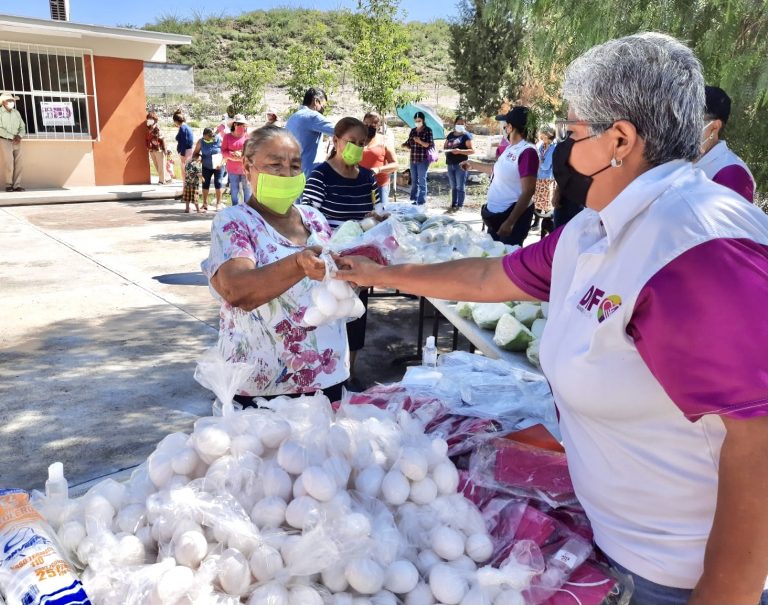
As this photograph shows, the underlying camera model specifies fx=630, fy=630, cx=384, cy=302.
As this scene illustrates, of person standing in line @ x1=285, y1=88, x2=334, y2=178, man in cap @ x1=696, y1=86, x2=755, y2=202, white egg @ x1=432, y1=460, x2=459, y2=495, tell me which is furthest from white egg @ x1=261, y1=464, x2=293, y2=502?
person standing in line @ x1=285, y1=88, x2=334, y2=178

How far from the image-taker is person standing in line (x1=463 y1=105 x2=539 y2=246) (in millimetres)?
5816

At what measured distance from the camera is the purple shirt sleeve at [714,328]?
3.24 ft

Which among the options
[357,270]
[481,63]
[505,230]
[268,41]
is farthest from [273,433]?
[268,41]

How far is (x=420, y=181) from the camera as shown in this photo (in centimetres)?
1291

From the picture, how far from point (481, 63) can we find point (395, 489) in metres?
28.4

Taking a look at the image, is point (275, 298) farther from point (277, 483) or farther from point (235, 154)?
point (235, 154)

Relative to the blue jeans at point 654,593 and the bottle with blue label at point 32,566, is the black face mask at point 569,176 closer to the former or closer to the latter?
the blue jeans at point 654,593

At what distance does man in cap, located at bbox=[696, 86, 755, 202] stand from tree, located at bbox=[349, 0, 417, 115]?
1160 cm

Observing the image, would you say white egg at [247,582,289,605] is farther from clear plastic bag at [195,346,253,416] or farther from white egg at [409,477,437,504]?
clear plastic bag at [195,346,253,416]

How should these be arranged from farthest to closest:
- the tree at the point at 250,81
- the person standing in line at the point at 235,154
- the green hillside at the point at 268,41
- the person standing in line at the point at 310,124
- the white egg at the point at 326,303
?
the green hillside at the point at 268,41 < the tree at the point at 250,81 < the person standing in line at the point at 235,154 < the person standing in line at the point at 310,124 < the white egg at the point at 326,303

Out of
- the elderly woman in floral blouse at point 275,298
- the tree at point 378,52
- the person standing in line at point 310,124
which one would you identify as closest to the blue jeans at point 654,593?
the elderly woman in floral blouse at point 275,298

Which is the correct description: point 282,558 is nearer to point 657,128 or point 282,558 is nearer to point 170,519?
point 170,519

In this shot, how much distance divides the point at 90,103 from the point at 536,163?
1240cm

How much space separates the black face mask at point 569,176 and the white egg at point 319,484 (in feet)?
2.75
